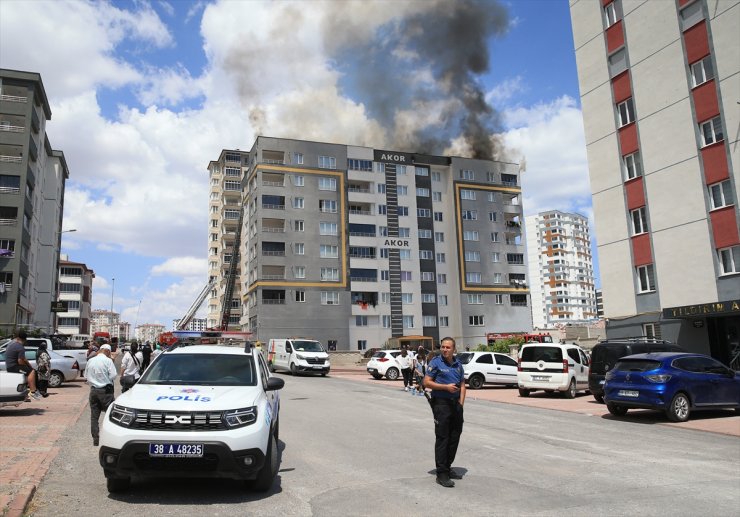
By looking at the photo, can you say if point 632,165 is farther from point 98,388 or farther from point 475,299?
point 475,299

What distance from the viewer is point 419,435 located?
10.9 metres

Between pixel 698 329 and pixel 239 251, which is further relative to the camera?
pixel 239 251

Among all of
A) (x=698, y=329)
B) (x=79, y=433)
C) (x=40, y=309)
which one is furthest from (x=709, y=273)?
(x=40, y=309)

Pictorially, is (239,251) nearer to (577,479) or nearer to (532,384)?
(532,384)

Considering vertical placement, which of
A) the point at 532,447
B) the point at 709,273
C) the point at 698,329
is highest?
the point at 709,273

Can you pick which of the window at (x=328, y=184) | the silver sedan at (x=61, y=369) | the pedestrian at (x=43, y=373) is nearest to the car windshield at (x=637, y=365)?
the pedestrian at (x=43, y=373)

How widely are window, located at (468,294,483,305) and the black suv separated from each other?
52.7m

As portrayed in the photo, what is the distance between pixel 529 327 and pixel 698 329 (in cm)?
4953

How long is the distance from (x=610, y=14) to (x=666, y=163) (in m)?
9.00

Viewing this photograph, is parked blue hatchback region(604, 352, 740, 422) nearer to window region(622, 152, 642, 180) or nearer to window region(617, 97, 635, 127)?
window region(622, 152, 642, 180)

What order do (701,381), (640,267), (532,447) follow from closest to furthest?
(532,447) < (701,381) < (640,267)

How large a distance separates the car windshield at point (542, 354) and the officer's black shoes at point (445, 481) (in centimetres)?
1384

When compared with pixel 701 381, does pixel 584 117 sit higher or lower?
higher

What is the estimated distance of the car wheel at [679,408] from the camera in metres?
13.0
